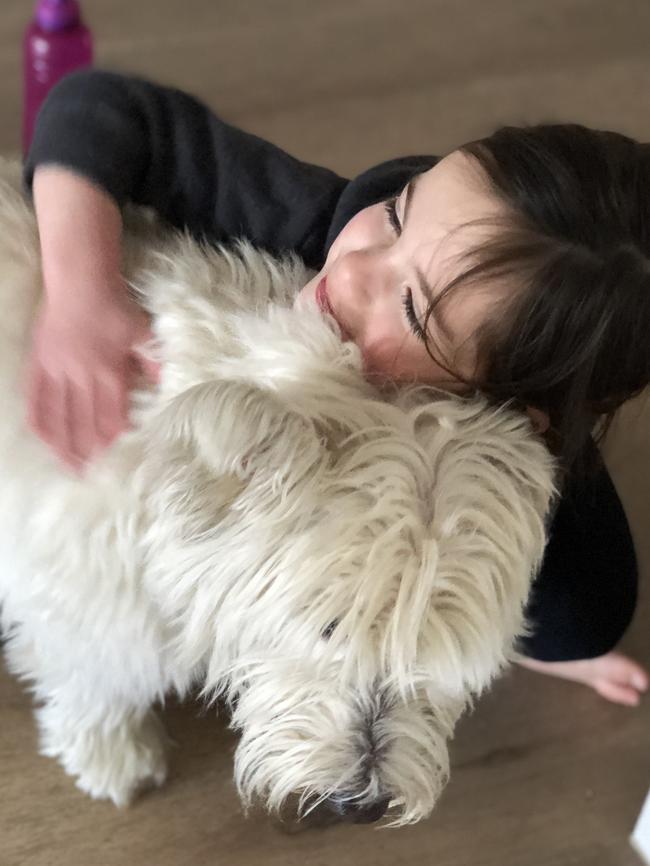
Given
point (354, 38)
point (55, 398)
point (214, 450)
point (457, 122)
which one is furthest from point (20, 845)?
point (354, 38)

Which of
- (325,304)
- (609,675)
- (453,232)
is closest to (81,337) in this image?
(325,304)

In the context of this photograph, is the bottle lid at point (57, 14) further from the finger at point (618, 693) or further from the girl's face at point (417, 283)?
the finger at point (618, 693)

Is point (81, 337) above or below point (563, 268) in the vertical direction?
below

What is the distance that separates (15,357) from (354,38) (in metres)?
1.35

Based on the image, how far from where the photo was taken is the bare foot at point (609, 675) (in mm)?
1271

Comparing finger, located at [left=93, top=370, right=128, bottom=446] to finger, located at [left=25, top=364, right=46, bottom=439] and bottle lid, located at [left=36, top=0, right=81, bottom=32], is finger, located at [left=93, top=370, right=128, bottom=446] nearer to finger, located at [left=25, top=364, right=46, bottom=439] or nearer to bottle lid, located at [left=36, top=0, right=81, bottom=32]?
finger, located at [left=25, top=364, right=46, bottom=439]

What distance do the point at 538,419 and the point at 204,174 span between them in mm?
430

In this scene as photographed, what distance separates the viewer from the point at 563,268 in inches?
30.3

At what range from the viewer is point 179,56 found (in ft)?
6.25

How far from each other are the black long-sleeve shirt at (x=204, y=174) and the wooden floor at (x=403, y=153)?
0.48 metres

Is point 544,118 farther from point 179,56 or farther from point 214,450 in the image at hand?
point 214,450

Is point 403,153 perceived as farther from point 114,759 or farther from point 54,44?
point 114,759

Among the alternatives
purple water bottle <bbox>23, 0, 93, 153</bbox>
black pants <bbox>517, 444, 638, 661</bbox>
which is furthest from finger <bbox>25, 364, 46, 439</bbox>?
purple water bottle <bbox>23, 0, 93, 153</bbox>

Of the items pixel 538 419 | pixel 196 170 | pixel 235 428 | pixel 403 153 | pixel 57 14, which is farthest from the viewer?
pixel 403 153
